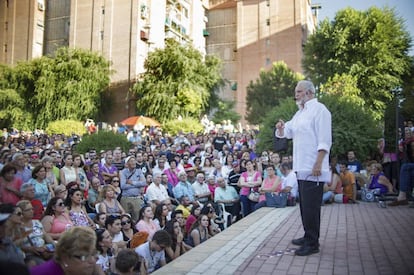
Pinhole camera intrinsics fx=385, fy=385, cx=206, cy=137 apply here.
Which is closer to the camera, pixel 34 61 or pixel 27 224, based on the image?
pixel 27 224

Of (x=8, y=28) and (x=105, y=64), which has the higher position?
(x=8, y=28)

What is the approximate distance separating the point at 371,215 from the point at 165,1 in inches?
1495

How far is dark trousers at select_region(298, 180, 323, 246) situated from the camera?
4348mm

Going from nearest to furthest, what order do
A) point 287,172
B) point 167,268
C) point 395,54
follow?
point 167,268
point 287,172
point 395,54

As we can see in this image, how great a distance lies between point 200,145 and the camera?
16.5 meters

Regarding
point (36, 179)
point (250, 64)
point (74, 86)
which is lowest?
point (36, 179)

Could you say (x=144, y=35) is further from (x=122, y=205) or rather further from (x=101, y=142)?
(x=122, y=205)

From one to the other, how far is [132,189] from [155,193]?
646 mm

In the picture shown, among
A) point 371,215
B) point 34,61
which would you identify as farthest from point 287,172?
point 34,61

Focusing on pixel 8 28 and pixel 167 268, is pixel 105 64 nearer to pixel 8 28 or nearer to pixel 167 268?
pixel 8 28

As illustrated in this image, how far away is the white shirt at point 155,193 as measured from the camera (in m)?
A: 9.10

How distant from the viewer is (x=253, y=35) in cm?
5050

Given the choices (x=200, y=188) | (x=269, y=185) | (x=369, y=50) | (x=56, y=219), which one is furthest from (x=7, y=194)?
(x=369, y=50)

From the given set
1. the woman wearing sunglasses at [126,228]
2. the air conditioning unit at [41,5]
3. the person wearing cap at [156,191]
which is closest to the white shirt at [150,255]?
the woman wearing sunglasses at [126,228]
